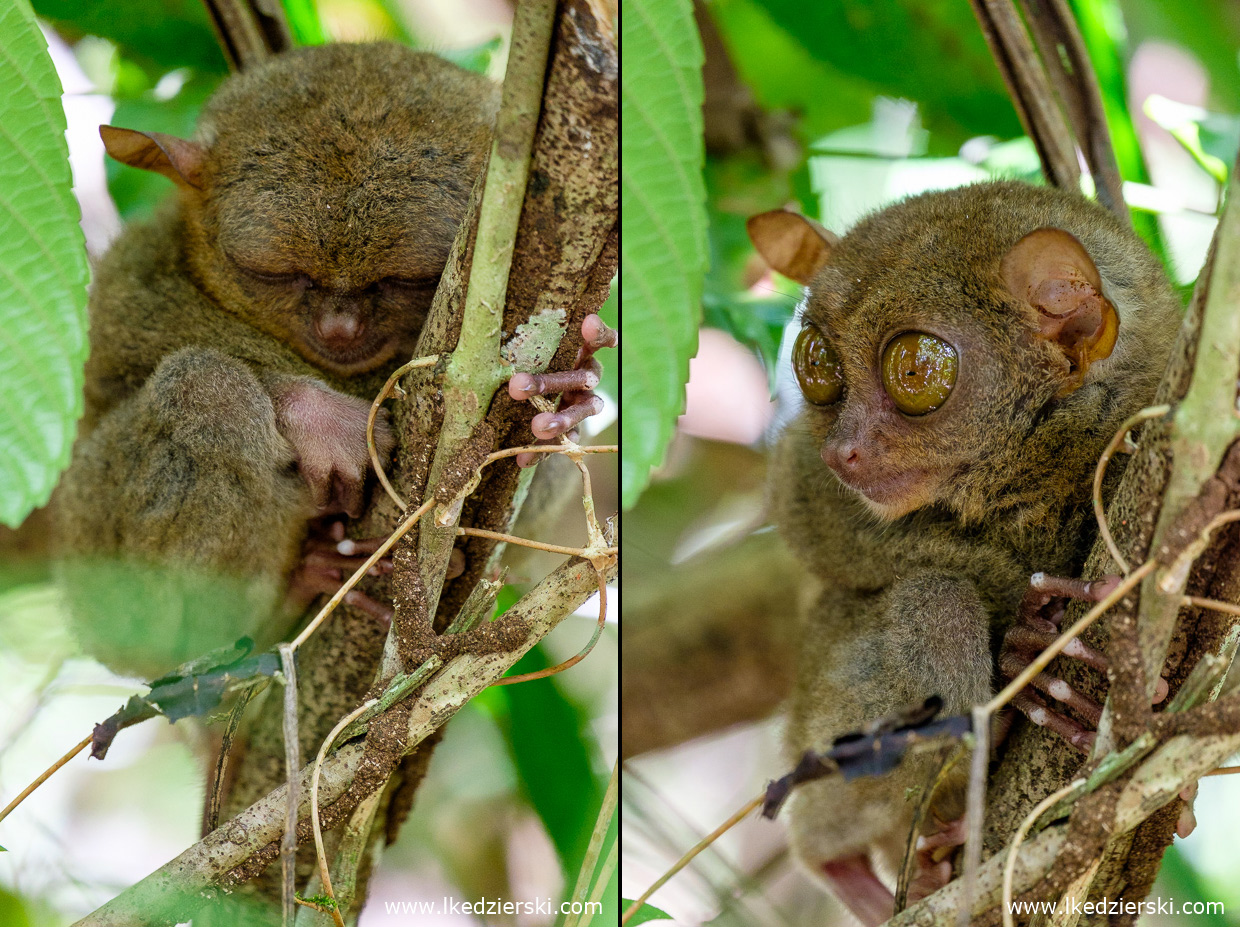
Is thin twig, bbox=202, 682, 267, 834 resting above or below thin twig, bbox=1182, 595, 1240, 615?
below

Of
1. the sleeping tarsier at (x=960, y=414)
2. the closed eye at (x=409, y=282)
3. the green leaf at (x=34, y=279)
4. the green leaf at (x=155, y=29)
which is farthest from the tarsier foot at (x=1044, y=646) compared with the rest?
the green leaf at (x=155, y=29)

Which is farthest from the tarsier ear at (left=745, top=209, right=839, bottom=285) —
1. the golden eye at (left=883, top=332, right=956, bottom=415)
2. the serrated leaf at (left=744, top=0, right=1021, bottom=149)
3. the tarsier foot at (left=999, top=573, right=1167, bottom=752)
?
the tarsier foot at (left=999, top=573, right=1167, bottom=752)

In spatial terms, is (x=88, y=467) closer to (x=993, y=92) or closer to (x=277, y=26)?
(x=277, y=26)

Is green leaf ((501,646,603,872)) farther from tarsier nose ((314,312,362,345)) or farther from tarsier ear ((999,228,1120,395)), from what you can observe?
tarsier ear ((999,228,1120,395))

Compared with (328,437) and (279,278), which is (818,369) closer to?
Answer: (328,437)

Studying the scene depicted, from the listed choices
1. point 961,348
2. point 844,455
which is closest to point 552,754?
point 844,455

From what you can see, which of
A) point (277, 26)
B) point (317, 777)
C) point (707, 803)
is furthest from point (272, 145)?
point (707, 803)

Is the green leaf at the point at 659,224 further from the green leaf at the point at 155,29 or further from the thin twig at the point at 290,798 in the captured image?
the green leaf at the point at 155,29
